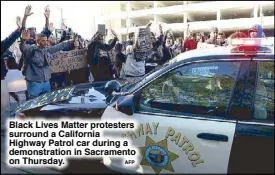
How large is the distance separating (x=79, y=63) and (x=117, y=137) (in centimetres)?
477

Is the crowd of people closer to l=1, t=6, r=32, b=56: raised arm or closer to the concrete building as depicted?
l=1, t=6, r=32, b=56: raised arm

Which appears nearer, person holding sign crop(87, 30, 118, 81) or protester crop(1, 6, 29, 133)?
protester crop(1, 6, 29, 133)

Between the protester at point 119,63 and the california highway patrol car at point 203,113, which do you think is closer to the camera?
the california highway patrol car at point 203,113

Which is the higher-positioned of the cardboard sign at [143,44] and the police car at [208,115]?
the cardboard sign at [143,44]

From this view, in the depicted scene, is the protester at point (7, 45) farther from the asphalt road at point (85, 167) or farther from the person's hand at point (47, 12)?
the person's hand at point (47, 12)

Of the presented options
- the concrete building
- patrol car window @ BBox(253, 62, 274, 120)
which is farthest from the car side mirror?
the concrete building

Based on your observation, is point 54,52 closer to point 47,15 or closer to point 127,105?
point 47,15

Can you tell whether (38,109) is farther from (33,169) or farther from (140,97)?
(140,97)

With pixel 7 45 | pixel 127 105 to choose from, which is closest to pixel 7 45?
pixel 7 45

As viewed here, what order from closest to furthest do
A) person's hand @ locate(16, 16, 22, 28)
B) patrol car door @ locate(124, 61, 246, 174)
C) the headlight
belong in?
patrol car door @ locate(124, 61, 246, 174) → the headlight → person's hand @ locate(16, 16, 22, 28)

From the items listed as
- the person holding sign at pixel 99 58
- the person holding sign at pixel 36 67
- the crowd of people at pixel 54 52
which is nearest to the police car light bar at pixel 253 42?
the crowd of people at pixel 54 52

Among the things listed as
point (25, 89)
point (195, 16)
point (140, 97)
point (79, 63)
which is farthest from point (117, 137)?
point (195, 16)

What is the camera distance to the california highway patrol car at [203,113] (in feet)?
8.14

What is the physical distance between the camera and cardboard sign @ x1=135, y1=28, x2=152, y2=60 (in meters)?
7.23
